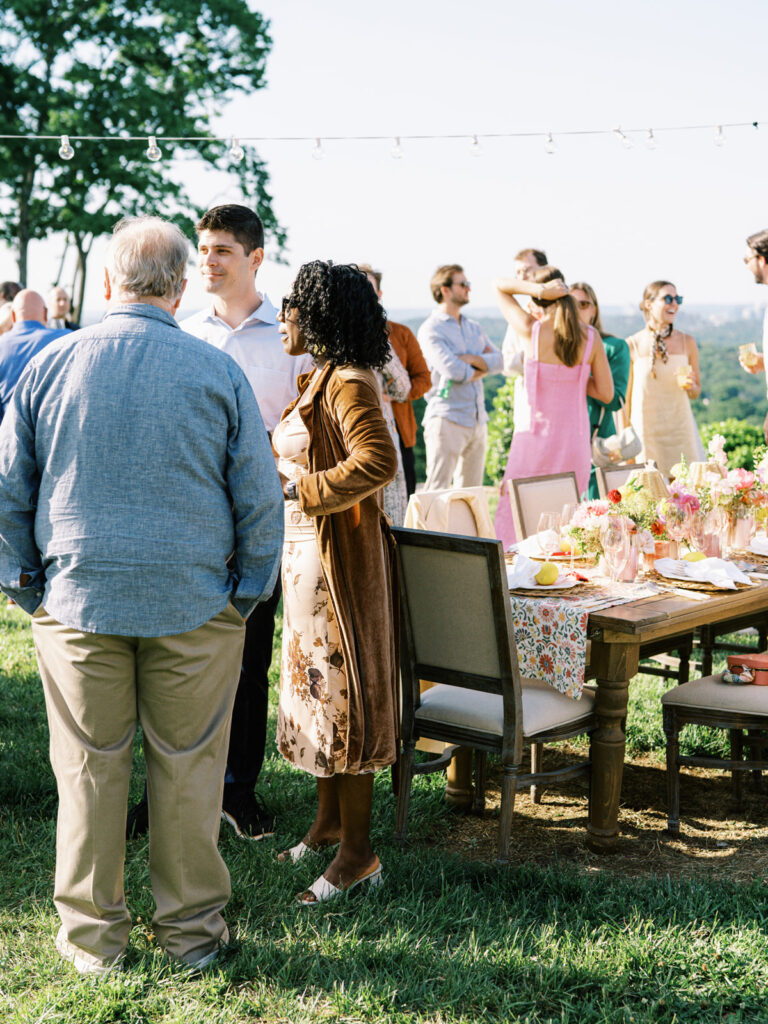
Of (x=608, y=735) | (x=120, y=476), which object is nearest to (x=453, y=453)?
(x=608, y=735)

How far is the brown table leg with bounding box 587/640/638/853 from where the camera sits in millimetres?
3426

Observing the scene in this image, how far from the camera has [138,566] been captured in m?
2.47

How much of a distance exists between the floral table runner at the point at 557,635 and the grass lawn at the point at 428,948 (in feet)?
2.01

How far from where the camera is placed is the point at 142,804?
3.68 m

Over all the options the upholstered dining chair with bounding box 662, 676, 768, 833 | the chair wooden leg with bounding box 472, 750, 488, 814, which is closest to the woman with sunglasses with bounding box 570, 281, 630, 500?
the upholstered dining chair with bounding box 662, 676, 768, 833

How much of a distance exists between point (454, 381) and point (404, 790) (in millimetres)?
4521

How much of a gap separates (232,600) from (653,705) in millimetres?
3031

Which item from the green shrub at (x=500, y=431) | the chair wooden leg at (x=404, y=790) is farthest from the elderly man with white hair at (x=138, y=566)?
the green shrub at (x=500, y=431)

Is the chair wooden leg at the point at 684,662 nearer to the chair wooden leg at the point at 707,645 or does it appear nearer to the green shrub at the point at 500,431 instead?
the chair wooden leg at the point at 707,645

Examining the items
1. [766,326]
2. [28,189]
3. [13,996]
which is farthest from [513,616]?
[28,189]

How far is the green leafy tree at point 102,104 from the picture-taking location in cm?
2133

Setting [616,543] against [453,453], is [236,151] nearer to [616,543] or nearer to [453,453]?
[453,453]

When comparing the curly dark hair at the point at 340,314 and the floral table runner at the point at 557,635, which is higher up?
the curly dark hair at the point at 340,314

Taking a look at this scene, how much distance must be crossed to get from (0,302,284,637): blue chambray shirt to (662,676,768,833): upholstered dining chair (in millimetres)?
1905
